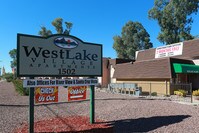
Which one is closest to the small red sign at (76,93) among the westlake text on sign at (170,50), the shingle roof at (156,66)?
the shingle roof at (156,66)

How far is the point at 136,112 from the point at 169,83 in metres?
10.7

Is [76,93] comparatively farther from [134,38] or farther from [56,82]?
[134,38]

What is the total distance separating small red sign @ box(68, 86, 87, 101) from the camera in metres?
8.16

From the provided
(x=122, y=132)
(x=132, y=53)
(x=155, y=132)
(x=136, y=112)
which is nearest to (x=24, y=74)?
(x=122, y=132)

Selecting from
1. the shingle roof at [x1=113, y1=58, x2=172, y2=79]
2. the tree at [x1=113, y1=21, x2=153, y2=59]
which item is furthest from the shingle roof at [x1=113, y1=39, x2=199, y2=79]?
the tree at [x1=113, y1=21, x2=153, y2=59]

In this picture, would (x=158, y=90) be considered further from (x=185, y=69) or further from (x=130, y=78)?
(x=130, y=78)

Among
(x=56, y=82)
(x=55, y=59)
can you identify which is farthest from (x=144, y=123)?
(x=55, y=59)

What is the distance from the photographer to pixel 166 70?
66.7 feet

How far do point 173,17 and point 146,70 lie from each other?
82.8 feet

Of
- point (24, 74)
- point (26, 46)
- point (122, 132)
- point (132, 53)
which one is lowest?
point (122, 132)

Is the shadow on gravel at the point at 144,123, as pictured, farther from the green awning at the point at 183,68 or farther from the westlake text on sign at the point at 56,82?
the green awning at the point at 183,68

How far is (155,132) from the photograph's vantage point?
6988 millimetres

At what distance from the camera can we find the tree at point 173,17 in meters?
41.8

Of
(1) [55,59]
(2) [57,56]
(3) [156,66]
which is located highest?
(3) [156,66]
